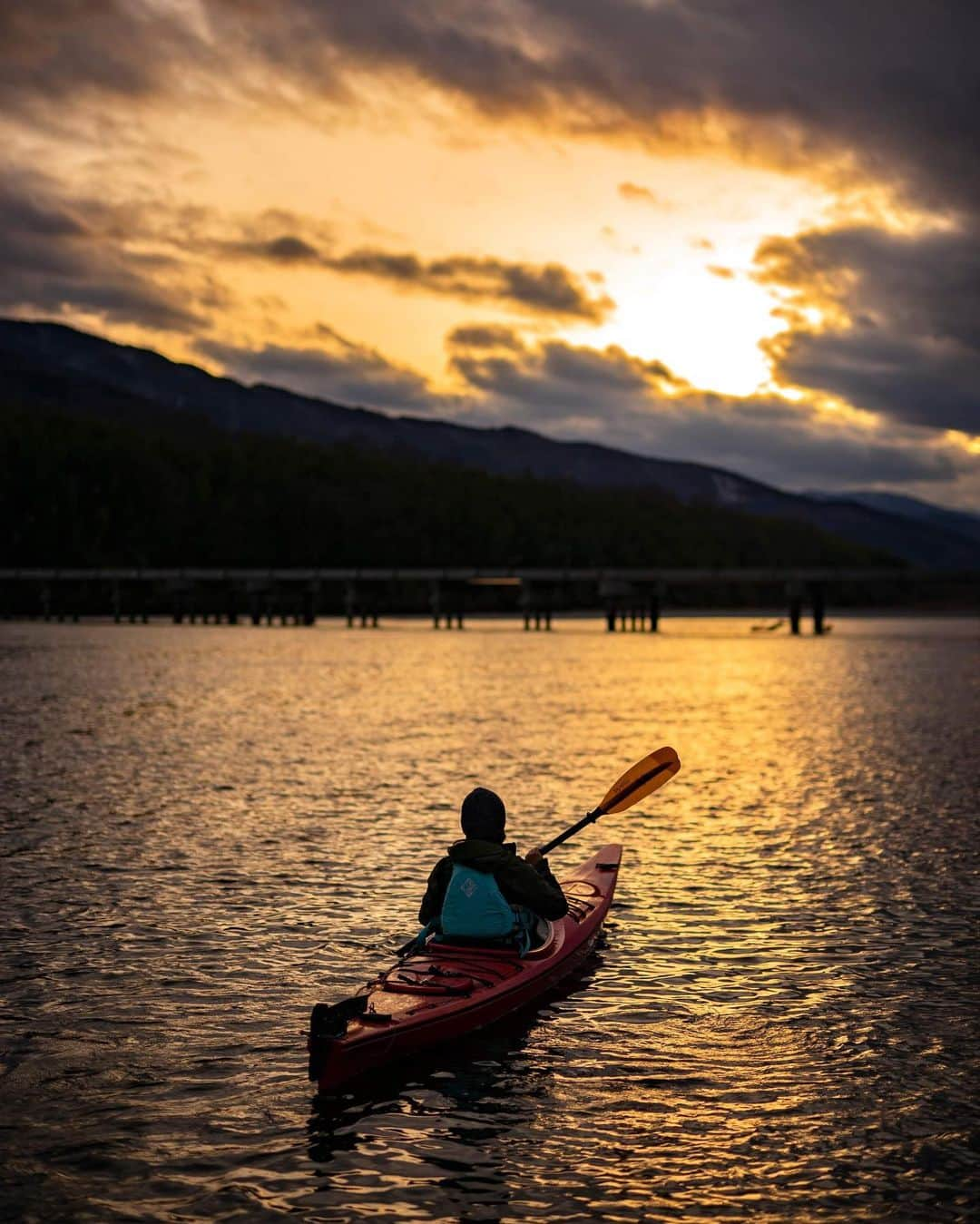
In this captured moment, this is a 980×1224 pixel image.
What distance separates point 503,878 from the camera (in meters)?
10.4

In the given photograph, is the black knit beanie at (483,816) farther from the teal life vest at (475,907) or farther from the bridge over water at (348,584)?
the bridge over water at (348,584)

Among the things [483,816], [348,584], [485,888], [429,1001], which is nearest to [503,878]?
[485,888]

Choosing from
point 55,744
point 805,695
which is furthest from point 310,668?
point 55,744

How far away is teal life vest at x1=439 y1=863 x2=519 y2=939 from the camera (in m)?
10.3

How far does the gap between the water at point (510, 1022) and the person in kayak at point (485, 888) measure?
0.78m

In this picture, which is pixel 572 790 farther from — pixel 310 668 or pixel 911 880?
pixel 310 668

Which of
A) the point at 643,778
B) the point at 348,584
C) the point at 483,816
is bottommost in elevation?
the point at 643,778

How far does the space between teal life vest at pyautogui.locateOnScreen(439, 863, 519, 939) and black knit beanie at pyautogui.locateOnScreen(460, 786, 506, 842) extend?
10.8 inches

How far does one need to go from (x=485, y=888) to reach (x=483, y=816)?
56 cm

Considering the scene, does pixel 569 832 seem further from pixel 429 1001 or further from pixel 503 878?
pixel 429 1001

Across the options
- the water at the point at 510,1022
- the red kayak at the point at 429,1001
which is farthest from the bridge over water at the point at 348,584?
the red kayak at the point at 429,1001

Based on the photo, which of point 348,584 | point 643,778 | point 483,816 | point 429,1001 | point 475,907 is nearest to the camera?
point 429,1001

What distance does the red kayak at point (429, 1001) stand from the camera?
8664mm

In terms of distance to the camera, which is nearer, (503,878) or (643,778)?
(503,878)
